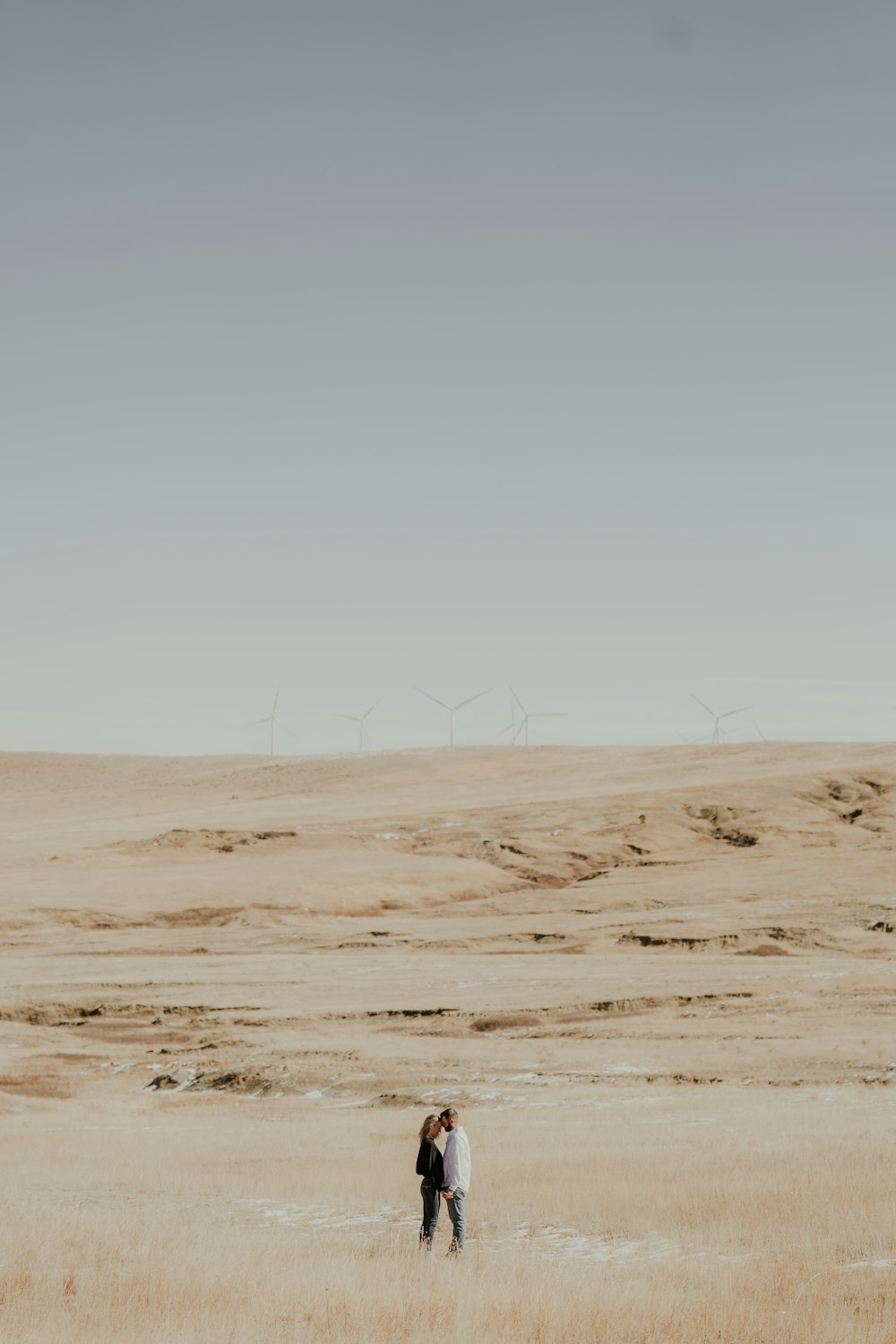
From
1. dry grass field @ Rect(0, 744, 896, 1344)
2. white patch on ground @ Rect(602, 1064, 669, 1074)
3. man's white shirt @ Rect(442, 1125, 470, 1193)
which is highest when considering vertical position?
man's white shirt @ Rect(442, 1125, 470, 1193)

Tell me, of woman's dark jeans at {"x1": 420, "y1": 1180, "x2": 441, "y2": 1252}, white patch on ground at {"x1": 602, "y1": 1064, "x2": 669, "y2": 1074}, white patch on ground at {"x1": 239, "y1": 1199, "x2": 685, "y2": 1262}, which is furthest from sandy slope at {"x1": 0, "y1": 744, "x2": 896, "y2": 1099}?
woman's dark jeans at {"x1": 420, "y1": 1180, "x2": 441, "y2": 1252}

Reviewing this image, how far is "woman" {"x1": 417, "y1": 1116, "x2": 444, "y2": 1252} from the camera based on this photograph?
14812mm

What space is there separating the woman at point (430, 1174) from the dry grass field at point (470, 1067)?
0.36 metres

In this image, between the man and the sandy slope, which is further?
the sandy slope

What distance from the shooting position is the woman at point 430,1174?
14812 millimetres

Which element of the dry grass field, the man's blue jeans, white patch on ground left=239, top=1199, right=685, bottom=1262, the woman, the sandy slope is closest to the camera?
the dry grass field

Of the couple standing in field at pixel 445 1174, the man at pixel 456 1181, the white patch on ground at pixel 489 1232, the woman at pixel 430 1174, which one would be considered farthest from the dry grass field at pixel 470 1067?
the man at pixel 456 1181

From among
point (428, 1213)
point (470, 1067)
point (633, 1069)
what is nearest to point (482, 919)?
point (470, 1067)

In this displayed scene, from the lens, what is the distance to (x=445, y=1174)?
1476 centimetres

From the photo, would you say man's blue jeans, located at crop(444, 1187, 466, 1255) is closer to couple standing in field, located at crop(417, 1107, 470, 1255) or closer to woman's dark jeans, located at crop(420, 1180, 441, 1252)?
couple standing in field, located at crop(417, 1107, 470, 1255)

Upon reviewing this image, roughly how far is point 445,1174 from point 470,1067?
65.5 ft

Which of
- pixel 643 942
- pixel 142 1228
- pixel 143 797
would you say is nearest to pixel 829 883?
pixel 643 942

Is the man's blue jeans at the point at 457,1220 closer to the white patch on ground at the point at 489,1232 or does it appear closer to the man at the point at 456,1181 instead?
the man at the point at 456,1181

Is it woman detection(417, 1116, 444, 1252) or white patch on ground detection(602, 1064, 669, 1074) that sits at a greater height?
woman detection(417, 1116, 444, 1252)
